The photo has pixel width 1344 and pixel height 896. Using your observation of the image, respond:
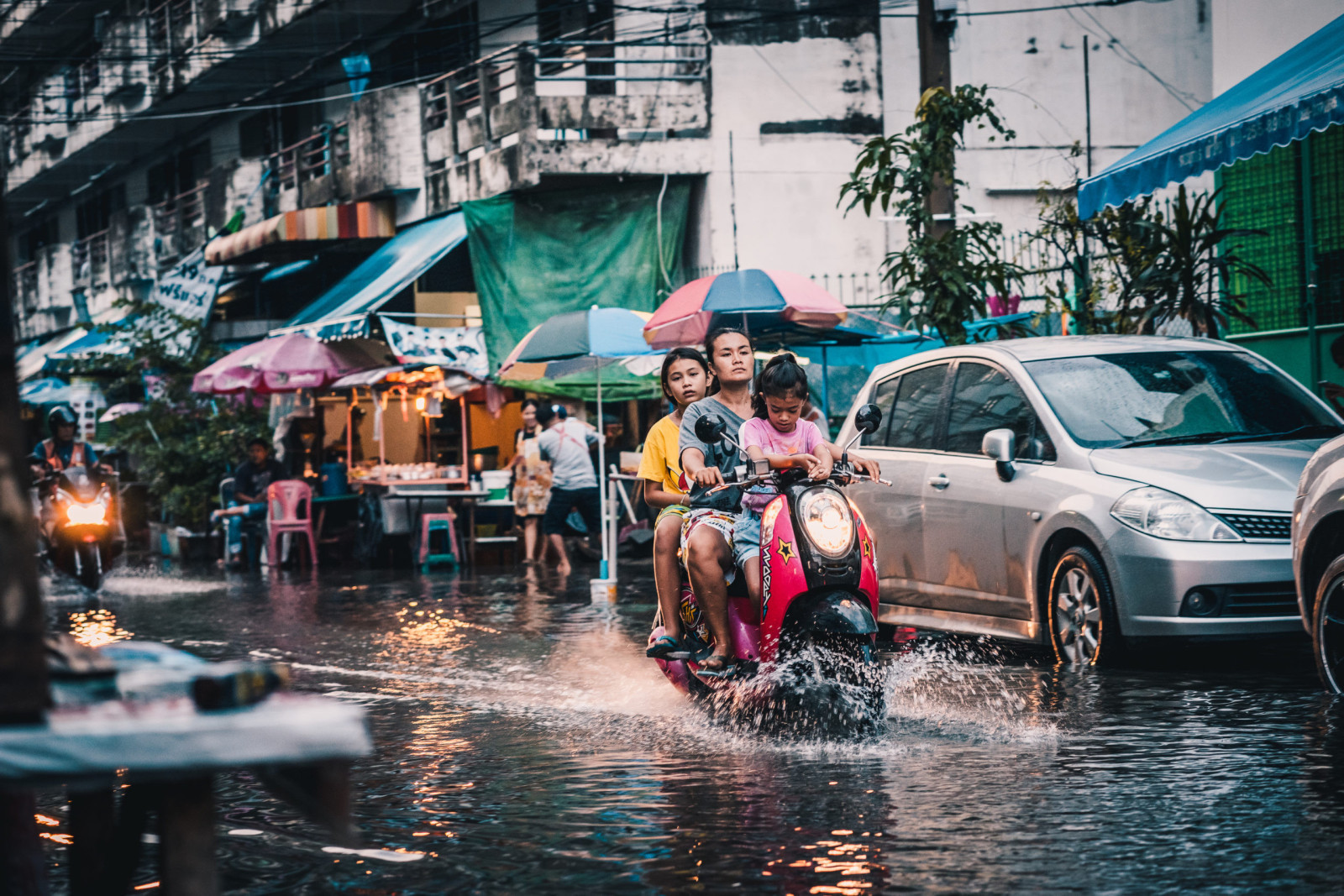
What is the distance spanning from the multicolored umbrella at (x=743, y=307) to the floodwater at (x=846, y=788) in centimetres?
496

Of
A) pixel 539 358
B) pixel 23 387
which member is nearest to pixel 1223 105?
pixel 539 358

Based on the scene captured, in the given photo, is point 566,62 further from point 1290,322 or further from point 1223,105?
point 1223,105

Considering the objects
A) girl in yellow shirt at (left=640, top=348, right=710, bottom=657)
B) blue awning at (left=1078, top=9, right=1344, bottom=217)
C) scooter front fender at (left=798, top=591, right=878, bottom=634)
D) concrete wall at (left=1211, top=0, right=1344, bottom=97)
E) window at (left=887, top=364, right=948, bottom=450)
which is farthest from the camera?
concrete wall at (left=1211, top=0, right=1344, bottom=97)

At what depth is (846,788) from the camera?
597 cm

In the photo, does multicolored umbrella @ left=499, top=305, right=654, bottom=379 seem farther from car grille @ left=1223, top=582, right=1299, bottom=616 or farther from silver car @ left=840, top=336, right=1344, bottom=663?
car grille @ left=1223, top=582, right=1299, bottom=616

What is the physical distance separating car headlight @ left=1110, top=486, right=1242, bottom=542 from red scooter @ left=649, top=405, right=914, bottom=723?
1.72 meters

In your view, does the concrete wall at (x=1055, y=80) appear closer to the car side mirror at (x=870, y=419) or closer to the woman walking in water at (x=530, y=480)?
the woman walking in water at (x=530, y=480)

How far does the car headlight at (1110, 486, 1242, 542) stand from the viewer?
8.23 metres

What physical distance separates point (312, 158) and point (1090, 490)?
2395 cm

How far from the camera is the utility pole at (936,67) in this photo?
1527 centimetres

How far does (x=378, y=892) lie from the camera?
4691 mm

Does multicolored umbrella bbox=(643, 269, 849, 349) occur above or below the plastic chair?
above

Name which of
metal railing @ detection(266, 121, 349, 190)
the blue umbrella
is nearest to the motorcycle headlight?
the blue umbrella

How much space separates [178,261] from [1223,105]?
27665mm
